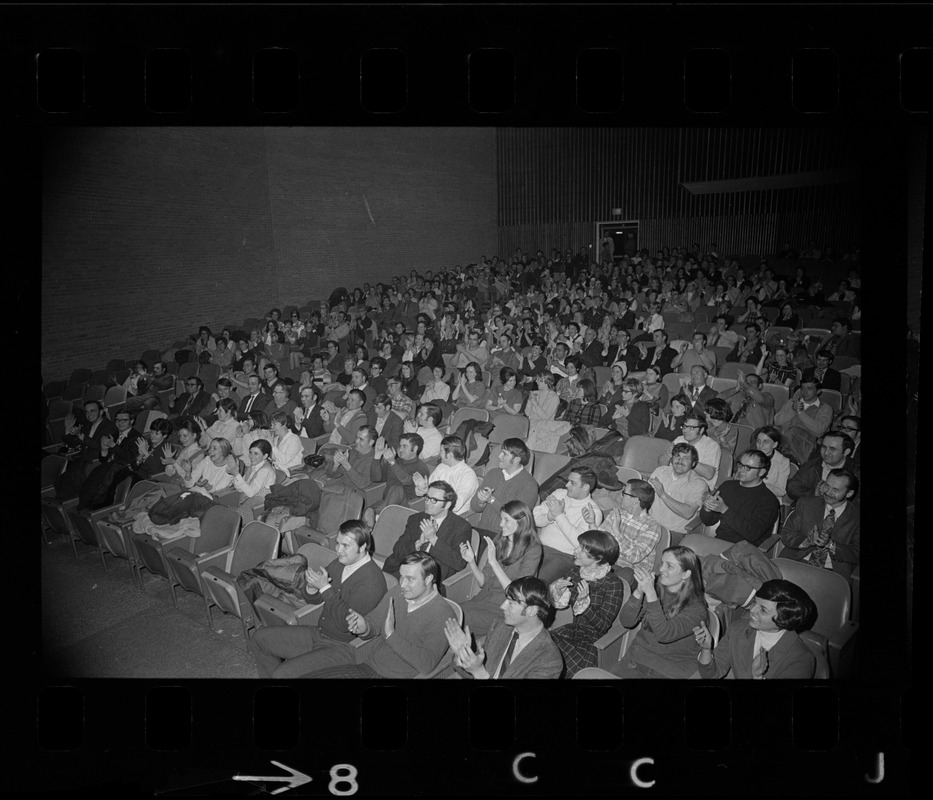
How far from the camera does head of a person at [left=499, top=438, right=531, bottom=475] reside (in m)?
4.84

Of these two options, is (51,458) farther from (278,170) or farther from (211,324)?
(278,170)

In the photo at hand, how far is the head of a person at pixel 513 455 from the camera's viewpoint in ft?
15.9

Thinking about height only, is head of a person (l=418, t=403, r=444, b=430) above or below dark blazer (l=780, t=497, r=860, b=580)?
above

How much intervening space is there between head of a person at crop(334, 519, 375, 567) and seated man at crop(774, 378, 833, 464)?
3.64 m

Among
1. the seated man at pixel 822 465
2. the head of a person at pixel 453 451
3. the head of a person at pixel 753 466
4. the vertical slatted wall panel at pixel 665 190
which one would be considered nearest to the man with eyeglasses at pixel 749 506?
the head of a person at pixel 753 466

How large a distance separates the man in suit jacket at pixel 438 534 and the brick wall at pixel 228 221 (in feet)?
22.3

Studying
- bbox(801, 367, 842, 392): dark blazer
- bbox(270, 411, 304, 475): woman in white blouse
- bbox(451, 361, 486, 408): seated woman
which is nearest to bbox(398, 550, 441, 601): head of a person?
bbox(270, 411, 304, 475): woman in white blouse

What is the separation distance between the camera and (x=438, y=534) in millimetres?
4348

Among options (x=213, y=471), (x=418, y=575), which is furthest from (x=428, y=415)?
(x=418, y=575)

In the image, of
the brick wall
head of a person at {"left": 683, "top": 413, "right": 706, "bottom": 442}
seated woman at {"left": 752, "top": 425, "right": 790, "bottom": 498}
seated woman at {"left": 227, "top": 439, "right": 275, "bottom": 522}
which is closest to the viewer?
→ seated woman at {"left": 752, "top": 425, "right": 790, "bottom": 498}

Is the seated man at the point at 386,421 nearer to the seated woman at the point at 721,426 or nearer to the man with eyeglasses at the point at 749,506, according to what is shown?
the seated woman at the point at 721,426

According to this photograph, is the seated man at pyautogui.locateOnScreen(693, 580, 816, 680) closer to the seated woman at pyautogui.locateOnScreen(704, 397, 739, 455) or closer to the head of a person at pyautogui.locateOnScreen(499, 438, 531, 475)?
the head of a person at pyautogui.locateOnScreen(499, 438, 531, 475)

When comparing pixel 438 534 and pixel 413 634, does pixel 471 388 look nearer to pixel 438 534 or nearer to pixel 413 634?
pixel 438 534

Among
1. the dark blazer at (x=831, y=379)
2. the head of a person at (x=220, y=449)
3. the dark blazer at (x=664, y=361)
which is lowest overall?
the head of a person at (x=220, y=449)
